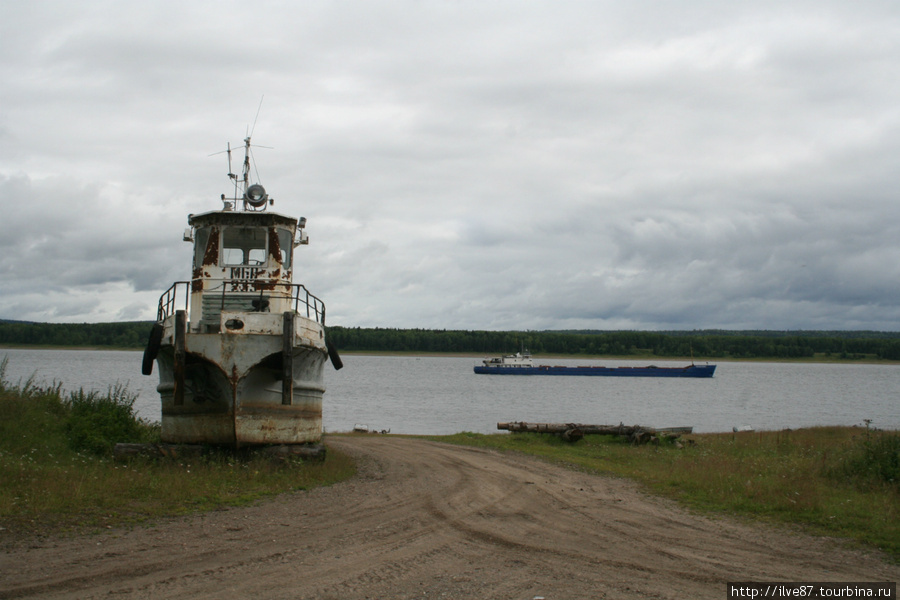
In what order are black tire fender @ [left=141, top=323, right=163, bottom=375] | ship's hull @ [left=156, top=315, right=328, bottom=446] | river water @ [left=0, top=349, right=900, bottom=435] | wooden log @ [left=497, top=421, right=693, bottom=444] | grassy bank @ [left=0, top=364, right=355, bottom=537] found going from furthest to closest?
river water @ [left=0, top=349, right=900, bottom=435] → wooden log @ [left=497, top=421, right=693, bottom=444] → black tire fender @ [left=141, top=323, right=163, bottom=375] → ship's hull @ [left=156, top=315, right=328, bottom=446] → grassy bank @ [left=0, top=364, right=355, bottom=537]

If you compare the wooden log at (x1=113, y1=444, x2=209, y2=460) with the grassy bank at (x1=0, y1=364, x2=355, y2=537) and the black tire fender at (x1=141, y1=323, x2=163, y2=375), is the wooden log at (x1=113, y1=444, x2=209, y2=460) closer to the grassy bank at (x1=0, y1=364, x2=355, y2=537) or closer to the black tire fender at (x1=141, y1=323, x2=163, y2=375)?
the grassy bank at (x1=0, y1=364, x2=355, y2=537)

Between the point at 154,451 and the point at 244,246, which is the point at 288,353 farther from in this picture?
the point at 244,246

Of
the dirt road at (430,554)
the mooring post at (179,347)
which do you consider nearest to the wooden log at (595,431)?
the dirt road at (430,554)

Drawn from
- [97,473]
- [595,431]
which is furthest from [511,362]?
[97,473]

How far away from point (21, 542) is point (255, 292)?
775cm

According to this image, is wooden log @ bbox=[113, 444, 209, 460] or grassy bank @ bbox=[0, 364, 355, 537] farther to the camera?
wooden log @ bbox=[113, 444, 209, 460]

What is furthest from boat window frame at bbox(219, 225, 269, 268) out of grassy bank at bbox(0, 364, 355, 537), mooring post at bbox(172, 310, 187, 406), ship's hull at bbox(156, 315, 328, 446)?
grassy bank at bbox(0, 364, 355, 537)

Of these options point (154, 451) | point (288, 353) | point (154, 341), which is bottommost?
point (154, 451)

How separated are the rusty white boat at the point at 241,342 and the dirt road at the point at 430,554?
108 inches

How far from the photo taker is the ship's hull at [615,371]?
95.2 m

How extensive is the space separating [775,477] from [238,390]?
9267mm

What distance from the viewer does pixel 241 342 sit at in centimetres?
1247

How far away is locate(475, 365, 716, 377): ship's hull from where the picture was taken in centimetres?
9525

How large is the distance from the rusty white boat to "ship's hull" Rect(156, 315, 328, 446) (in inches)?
0.7
